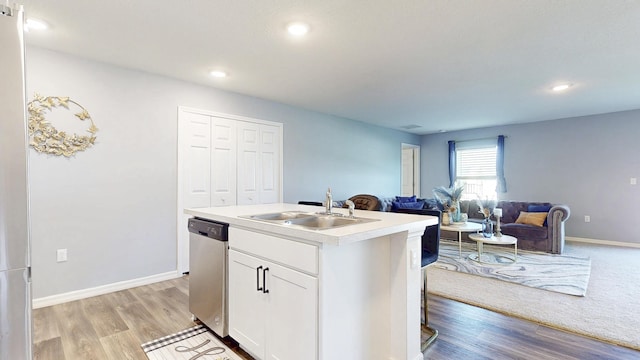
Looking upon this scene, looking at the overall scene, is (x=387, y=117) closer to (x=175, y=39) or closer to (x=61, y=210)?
(x=175, y=39)

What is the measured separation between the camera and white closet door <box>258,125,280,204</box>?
14.6 feet

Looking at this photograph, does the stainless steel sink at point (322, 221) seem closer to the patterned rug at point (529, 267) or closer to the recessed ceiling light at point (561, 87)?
the patterned rug at point (529, 267)

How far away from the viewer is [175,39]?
259 centimetres

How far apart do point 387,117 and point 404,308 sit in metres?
4.61

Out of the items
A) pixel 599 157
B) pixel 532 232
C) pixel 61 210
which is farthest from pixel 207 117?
pixel 599 157

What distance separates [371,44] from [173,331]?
290 centimetres

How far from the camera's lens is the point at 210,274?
86.3 inches

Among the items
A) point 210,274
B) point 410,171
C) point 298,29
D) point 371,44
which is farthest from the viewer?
point 410,171

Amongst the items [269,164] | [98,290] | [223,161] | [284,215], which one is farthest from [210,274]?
[269,164]

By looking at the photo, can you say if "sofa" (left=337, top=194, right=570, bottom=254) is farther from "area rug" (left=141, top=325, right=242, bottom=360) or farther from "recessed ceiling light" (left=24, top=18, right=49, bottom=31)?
"recessed ceiling light" (left=24, top=18, right=49, bottom=31)

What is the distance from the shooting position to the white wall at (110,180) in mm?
2807

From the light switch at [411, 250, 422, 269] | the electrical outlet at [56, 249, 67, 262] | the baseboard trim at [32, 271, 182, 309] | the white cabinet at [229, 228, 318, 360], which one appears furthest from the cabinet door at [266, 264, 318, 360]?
the electrical outlet at [56, 249, 67, 262]

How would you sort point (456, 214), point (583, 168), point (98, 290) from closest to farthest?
point (98, 290)
point (456, 214)
point (583, 168)

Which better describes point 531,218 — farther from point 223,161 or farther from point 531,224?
point 223,161
